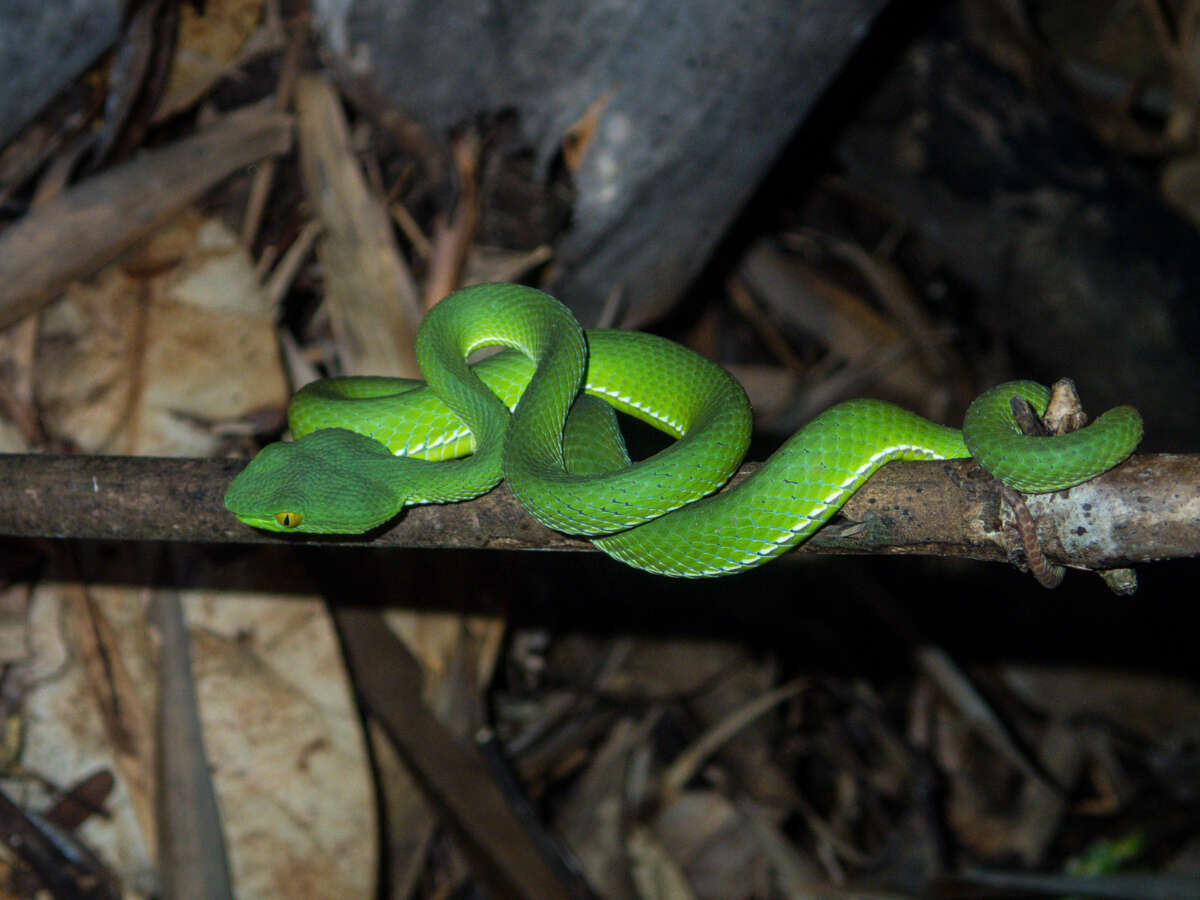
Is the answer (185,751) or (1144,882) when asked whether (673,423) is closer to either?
(185,751)

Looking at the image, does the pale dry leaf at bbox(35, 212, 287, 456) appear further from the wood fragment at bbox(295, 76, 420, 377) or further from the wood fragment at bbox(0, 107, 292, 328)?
the wood fragment at bbox(295, 76, 420, 377)

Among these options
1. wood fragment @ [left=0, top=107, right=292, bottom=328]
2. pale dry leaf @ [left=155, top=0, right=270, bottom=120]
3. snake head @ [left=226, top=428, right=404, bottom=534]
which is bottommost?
snake head @ [left=226, top=428, right=404, bottom=534]

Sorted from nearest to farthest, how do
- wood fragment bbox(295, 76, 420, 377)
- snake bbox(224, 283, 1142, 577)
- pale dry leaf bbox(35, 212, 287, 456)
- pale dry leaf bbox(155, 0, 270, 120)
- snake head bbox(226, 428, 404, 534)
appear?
snake bbox(224, 283, 1142, 577) < snake head bbox(226, 428, 404, 534) < pale dry leaf bbox(35, 212, 287, 456) < wood fragment bbox(295, 76, 420, 377) < pale dry leaf bbox(155, 0, 270, 120)

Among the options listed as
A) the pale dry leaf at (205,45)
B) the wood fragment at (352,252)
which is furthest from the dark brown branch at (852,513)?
the pale dry leaf at (205,45)

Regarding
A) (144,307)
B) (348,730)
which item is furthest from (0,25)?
(348,730)

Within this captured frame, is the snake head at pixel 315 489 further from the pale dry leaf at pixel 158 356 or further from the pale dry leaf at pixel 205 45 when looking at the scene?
the pale dry leaf at pixel 205 45

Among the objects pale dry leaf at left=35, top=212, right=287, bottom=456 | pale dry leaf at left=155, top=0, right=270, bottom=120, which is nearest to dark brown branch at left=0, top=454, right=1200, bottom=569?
pale dry leaf at left=35, top=212, right=287, bottom=456

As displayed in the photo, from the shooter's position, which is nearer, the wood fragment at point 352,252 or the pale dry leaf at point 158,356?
the pale dry leaf at point 158,356

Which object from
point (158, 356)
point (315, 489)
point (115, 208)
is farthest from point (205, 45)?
point (315, 489)
